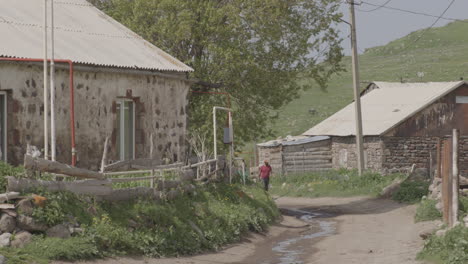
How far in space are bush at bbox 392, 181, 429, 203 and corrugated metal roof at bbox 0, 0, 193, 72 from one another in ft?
37.0

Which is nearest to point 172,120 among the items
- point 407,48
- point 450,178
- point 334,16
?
point 450,178

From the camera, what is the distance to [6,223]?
15508mm

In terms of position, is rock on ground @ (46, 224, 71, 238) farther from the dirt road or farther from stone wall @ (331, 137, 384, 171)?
stone wall @ (331, 137, 384, 171)

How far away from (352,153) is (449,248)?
27.7m

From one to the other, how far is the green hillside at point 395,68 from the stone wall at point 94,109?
37.4 metres

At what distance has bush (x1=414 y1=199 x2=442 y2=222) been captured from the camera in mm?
25672

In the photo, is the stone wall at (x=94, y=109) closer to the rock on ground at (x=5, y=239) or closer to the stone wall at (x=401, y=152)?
the rock on ground at (x=5, y=239)

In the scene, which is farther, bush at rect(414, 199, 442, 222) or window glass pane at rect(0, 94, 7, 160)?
bush at rect(414, 199, 442, 222)

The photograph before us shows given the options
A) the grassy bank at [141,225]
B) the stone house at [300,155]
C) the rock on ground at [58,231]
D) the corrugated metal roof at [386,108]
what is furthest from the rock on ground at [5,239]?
the stone house at [300,155]

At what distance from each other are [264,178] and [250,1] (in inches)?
268

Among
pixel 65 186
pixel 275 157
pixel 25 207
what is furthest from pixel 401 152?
pixel 25 207

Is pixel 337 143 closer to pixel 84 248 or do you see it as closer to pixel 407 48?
pixel 84 248

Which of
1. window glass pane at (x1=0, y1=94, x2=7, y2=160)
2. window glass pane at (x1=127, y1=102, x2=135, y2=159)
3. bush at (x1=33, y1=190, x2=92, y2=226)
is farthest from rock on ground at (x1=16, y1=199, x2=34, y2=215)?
window glass pane at (x1=127, y1=102, x2=135, y2=159)

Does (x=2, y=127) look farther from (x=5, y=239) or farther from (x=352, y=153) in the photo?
(x=352, y=153)
